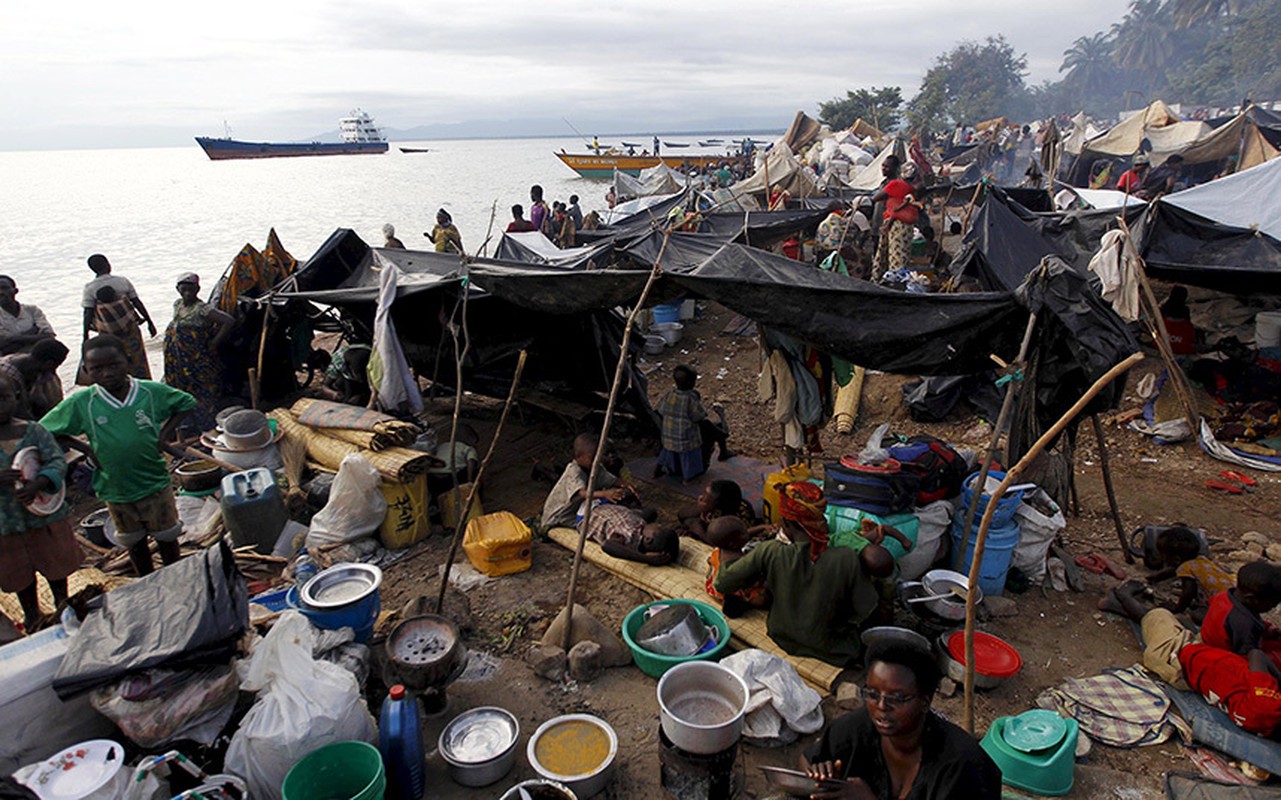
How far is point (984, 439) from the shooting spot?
752 cm

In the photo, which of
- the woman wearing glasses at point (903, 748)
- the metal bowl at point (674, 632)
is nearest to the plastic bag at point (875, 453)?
the metal bowl at point (674, 632)

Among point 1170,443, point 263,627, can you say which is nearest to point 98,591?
point 263,627

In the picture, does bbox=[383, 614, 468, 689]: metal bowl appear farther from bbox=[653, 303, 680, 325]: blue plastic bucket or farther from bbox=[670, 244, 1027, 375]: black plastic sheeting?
bbox=[653, 303, 680, 325]: blue plastic bucket

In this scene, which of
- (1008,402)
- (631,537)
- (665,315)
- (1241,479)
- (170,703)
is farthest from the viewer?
(665,315)

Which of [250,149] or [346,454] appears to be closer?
[346,454]

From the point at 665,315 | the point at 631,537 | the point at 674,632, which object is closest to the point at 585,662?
the point at 674,632

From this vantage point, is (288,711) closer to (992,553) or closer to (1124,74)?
(992,553)

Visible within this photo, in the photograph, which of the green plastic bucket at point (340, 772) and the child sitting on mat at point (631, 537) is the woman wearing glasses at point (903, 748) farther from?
the child sitting on mat at point (631, 537)

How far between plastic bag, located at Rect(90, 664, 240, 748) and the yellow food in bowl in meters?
1.45

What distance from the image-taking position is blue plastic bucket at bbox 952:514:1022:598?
15.1 feet

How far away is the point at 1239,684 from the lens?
3.54 m

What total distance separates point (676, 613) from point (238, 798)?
8.07 ft

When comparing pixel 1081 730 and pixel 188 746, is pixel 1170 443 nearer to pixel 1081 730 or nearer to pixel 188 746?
pixel 1081 730

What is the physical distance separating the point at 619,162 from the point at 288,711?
38.2m
